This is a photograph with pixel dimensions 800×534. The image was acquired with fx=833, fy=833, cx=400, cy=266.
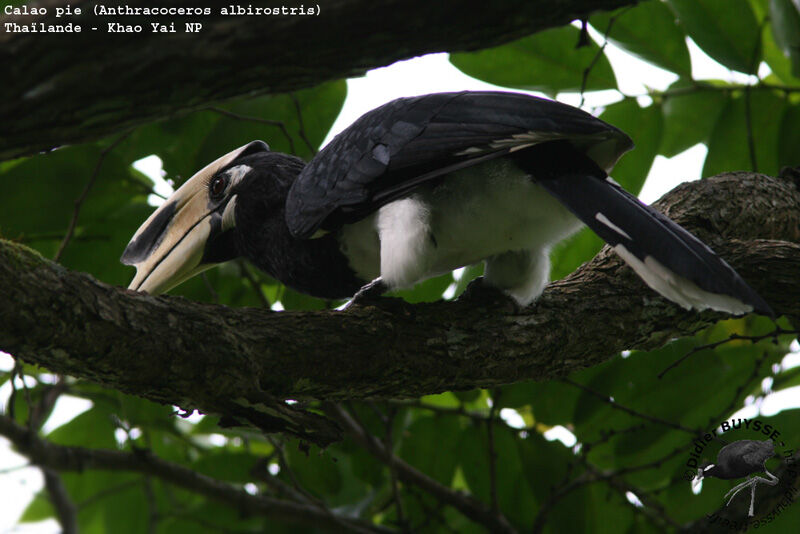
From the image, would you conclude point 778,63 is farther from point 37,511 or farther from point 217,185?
point 37,511

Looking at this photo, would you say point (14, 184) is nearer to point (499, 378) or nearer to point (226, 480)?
point (226, 480)

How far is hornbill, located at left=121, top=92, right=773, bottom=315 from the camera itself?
7.73 ft

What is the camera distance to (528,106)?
2.59 meters

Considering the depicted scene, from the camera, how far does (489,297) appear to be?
2.80 m

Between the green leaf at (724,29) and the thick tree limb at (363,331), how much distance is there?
475 millimetres

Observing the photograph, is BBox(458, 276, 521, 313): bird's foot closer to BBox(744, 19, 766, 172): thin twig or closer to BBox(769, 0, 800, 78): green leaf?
BBox(744, 19, 766, 172): thin twig

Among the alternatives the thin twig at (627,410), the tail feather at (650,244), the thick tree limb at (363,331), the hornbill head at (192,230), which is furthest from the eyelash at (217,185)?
the thin twig at (627,410)

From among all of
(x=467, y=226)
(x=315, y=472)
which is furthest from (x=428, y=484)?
(x=467, y=226)

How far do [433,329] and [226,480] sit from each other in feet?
5.77

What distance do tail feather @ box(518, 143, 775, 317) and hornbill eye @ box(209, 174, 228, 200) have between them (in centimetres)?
128

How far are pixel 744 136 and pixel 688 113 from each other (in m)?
0.25

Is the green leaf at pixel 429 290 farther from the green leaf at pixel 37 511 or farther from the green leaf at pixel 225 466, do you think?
the green leaf at pixel 37 511

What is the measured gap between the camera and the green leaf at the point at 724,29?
10.5 feet

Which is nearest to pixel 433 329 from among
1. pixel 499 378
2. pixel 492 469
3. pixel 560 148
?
pixel 499 378
